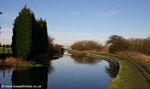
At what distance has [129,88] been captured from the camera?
55.0 ft

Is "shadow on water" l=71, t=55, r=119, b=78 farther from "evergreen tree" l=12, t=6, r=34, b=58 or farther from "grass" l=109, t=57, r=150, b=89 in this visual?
"evergreen tree" l=12, t=6, r=34, b=58

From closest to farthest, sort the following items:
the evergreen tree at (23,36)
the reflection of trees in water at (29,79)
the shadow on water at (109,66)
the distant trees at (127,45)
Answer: the reflection of trees in water at (29,79)
the shadow on water at (109,66)
the evergreen tree at (23,36)
the distant trees at (127,45)

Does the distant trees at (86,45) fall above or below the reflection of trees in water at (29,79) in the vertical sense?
above

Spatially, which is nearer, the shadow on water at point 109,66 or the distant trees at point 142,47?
the shadow on water at point 109,66

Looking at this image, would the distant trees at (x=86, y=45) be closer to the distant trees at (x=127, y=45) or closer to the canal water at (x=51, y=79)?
the distant trees at (x=127, y=45)

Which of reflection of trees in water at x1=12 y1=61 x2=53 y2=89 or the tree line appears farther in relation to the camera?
the tree line

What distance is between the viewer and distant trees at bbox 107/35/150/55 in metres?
64.9

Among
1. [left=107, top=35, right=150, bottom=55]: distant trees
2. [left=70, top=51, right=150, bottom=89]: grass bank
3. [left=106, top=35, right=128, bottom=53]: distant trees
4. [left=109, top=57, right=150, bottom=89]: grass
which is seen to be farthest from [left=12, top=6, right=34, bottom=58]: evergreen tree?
[left=106, top=35, right=128, bottom=53]: distant trees

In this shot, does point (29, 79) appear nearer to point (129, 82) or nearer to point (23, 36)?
point (129, 82)

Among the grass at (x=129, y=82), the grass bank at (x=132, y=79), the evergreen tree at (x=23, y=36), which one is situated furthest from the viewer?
the evergreen tree at (x=23, y=36)

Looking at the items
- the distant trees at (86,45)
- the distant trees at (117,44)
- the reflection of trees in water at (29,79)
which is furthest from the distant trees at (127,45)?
the reflection of trees in water at (29,79)

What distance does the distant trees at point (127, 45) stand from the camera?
6494cm

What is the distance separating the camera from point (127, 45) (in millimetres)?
75188

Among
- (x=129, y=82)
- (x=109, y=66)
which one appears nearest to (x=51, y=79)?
(x=129, y=82)
